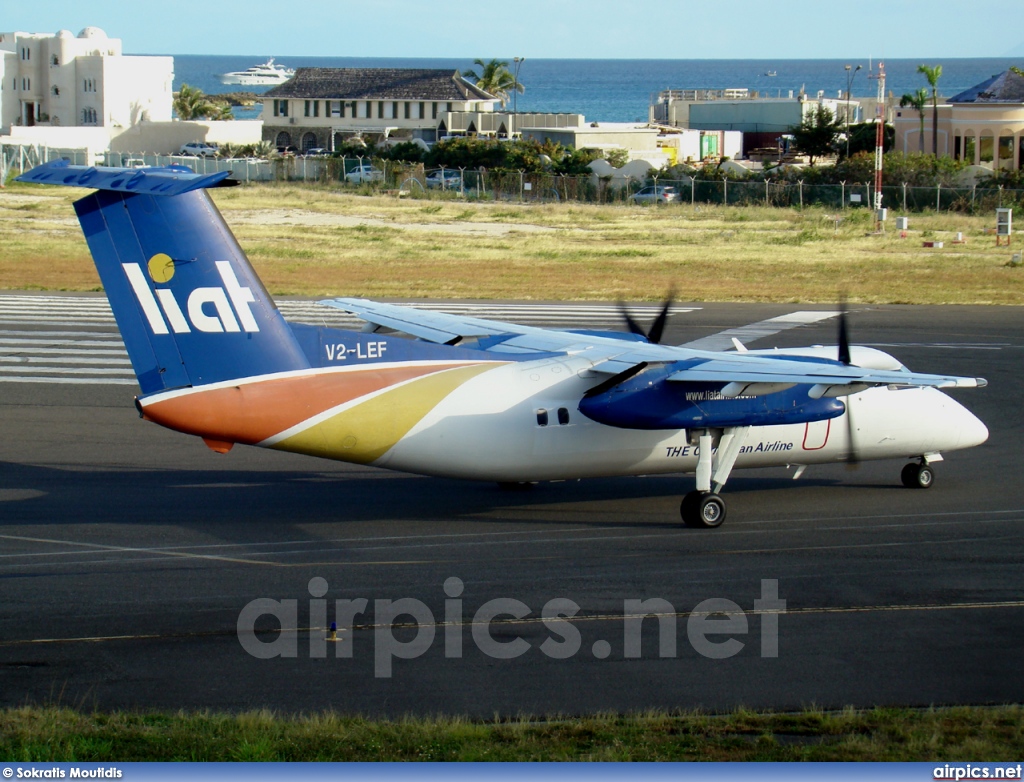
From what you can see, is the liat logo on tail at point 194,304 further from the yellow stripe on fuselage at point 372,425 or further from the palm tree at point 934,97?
the palm tree at point 934,97

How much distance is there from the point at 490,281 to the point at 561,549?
95.4ft

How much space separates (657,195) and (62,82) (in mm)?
71702

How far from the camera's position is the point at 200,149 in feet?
344

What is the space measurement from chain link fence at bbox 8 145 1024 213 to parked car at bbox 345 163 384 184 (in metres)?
0.07

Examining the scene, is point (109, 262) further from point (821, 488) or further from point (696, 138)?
point (696, 138)

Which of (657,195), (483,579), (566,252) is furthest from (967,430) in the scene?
(657,195)

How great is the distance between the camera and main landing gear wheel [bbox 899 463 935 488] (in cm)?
1971

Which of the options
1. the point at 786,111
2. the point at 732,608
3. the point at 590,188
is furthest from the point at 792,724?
the point at 786,111

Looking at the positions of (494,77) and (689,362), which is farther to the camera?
(494,77)

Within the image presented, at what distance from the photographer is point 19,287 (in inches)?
1656

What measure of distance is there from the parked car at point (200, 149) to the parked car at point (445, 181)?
30086 mm

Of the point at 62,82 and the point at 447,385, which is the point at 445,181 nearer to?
the point at 62,82

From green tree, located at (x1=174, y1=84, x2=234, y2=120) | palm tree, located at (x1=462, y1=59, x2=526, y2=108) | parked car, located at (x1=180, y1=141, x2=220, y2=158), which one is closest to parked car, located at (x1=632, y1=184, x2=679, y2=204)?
parked car, located at (x1=180, y1=141, x2=220, y2=158)

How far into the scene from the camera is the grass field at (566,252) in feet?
139
